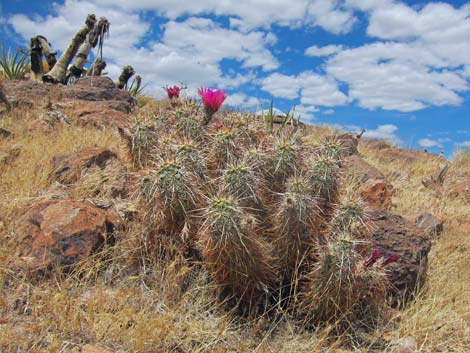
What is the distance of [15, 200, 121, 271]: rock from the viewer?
3.67m

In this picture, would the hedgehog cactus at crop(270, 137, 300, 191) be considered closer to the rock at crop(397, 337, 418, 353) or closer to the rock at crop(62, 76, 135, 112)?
the rock at crop(397, 337, 418, 353)

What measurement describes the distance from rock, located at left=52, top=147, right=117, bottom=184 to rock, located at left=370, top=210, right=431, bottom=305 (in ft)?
10.5

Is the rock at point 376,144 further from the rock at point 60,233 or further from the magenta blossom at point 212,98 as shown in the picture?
the rock at point 60,233

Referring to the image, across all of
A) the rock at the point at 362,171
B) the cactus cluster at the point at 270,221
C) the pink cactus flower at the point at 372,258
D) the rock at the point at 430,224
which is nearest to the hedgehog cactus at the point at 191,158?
the cactus cluster at the point at 270,221

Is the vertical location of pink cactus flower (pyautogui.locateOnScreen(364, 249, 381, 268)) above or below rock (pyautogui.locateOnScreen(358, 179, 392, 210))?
below

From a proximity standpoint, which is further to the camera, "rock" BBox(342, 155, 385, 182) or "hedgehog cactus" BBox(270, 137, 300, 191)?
"rock" BBox(342, 155, 385, 182)

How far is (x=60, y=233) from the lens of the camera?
381 centimetres

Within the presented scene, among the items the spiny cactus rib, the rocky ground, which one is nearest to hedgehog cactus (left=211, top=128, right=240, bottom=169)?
the rocky ground

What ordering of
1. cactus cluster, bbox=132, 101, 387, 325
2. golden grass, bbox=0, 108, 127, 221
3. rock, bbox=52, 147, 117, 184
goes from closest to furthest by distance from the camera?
1. cactus cluster, bbox=132, 101, 387, 325
2. golden grass, bbox=0, 108, 127, 221
3. rock, bbox=52, 147, 117, 184

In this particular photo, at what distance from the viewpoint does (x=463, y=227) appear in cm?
635

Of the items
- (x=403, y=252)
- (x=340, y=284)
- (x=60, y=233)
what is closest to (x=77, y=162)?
(x=60, y=233)

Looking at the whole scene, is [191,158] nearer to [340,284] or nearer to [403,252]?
[340,284]

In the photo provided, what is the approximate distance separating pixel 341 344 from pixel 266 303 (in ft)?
2.08

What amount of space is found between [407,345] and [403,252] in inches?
36.9
